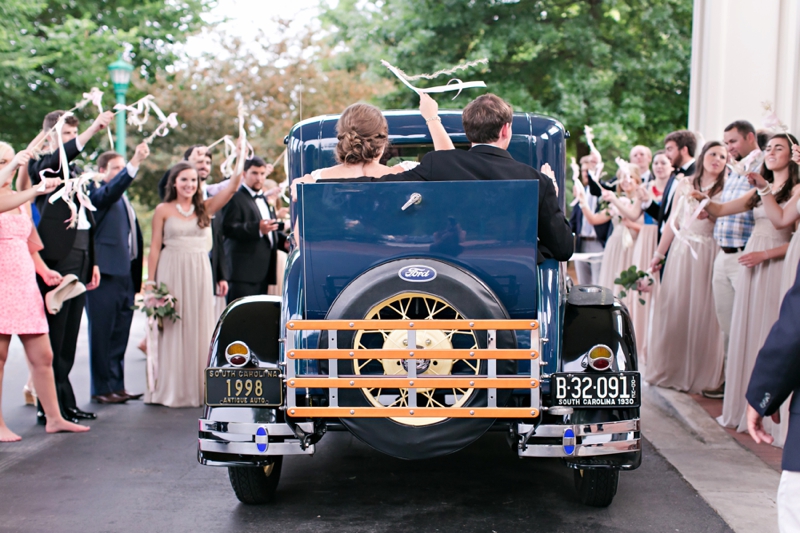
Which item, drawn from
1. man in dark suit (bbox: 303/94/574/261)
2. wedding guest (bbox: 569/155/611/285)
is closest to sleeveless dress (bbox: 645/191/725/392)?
wedding guest (bbox: 569/155/611/285)

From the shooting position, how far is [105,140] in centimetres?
2406

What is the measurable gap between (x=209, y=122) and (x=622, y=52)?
44.4ft

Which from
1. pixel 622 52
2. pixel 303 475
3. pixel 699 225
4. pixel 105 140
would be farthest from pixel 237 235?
pixel 105 140

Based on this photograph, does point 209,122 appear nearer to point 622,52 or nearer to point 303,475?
point 622,52

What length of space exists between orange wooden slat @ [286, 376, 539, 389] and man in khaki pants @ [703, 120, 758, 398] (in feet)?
12.8

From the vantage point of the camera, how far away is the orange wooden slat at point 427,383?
4.15m

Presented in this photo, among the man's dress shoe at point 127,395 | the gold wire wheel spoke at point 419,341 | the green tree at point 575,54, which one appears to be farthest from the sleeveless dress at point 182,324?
the green tree at point 575,54

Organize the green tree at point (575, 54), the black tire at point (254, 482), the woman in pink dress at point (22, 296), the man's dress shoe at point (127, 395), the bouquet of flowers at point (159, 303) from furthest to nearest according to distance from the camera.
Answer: the green tree at point (575, 54), the man's dress shoe at point (127, 395), the bouquet of flowers at point (159, 303), the woman in pink dress at point (22, 296), the black tire at point (254, 482)

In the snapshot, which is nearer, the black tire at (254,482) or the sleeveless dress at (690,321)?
the black tire at (254,482)

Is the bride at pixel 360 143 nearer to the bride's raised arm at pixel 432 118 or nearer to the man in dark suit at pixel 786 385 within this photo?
the bride's raised arm at pixel 432 118

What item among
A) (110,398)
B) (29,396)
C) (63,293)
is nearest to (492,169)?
(63,293)

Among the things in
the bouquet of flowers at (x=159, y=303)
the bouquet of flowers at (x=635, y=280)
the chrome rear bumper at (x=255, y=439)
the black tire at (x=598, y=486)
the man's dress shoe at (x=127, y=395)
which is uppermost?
the bouquet of flowers at (x=635, y=280)

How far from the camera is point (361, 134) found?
4859 mm

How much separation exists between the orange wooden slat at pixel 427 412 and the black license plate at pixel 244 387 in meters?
0.41
